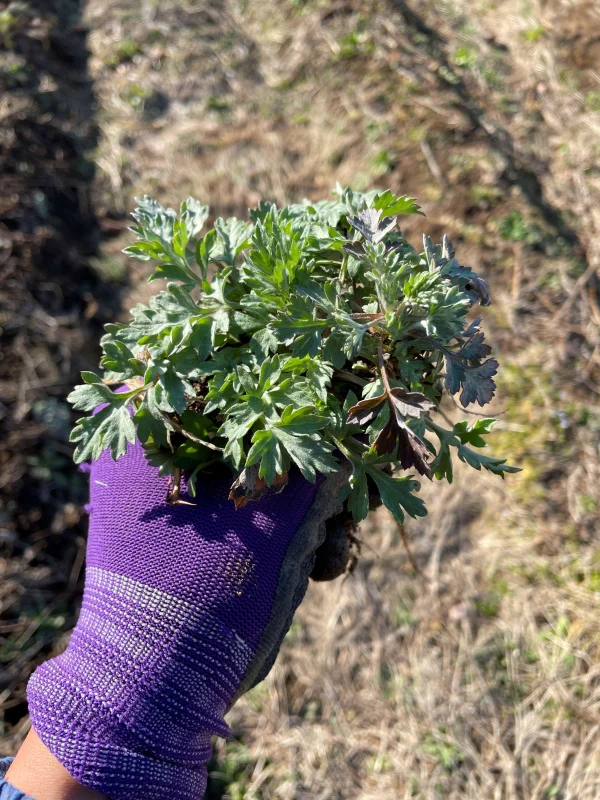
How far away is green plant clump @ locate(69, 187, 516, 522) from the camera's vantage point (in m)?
1.94

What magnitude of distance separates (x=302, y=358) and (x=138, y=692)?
1.19 meters

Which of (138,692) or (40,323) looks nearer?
(138,692)

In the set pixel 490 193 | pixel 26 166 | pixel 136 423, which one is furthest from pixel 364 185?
pixel 136 423

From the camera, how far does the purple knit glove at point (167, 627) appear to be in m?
2.03

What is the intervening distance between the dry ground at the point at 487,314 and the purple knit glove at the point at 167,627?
228cm

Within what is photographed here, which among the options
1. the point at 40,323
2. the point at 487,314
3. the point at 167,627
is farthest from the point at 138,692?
the point at 487,314

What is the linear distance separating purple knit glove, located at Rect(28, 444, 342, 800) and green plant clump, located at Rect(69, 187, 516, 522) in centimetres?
19

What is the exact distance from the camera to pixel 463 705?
4.19 metres

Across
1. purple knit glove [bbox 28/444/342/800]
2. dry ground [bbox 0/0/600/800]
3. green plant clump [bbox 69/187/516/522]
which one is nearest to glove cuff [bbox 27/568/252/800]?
purple knit glove [bbox 28/444/342/800]

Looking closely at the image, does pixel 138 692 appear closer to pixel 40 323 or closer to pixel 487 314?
pixel 40 323

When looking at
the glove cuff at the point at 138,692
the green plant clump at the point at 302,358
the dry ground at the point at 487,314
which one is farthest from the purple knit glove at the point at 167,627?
the dry ground at the point at 487,314

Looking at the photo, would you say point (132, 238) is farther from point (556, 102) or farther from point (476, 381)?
point (476, 381)

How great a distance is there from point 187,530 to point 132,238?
4326 millimetres

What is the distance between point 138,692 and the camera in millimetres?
→ 2074
